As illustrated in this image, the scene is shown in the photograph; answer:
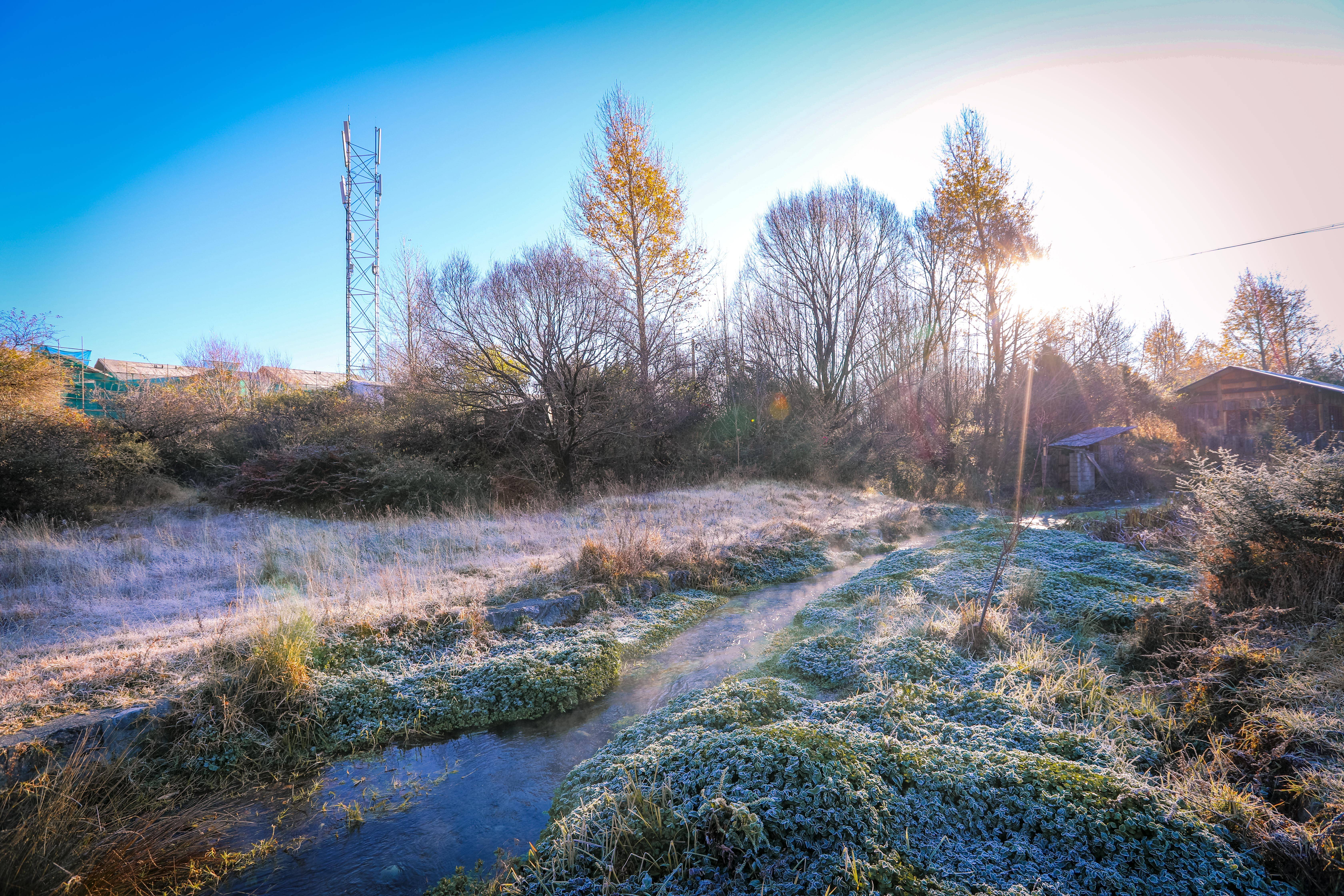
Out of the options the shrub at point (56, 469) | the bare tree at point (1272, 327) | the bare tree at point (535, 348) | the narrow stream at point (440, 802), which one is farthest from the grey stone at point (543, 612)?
the bare tree at point (1272, 327)

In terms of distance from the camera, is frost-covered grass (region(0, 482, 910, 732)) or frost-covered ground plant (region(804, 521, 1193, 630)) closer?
frost-covered grass (region(0, 482, 910, 732))

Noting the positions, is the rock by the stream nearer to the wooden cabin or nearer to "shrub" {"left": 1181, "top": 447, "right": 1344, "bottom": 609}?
"shrub" {"left": 1181, "top": 447, "right": 1344, "bottom": 609}

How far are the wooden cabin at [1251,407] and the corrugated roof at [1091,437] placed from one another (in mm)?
2270

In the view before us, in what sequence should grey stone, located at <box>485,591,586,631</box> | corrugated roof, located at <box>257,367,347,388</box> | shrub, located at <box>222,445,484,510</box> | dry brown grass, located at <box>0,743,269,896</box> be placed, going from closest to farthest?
dry brown grass, located at <box>0,743,269,896</box> < grey stone, located at <box>485,591,586,631</box> < shrub, located at <box>222,445,484,510</box> < corrugated roof, located at <box>257,367,347,388</box>

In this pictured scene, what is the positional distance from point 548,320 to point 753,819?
40.7 feet

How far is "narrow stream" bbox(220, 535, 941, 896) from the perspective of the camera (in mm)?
3072

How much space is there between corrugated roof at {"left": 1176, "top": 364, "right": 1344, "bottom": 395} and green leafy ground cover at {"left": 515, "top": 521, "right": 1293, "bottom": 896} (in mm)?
19284

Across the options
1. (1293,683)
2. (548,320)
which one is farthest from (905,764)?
(548,320)

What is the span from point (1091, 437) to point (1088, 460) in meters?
0.87

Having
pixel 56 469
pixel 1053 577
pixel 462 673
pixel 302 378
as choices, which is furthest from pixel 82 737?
pixel 302 378

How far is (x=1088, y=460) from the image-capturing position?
57.5 feet

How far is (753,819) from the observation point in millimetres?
2664

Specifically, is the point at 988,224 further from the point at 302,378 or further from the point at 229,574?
the point at 302,378

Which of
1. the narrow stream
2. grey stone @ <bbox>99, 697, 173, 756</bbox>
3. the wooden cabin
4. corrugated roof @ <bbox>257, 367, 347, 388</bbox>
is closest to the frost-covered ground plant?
the narrow stream
